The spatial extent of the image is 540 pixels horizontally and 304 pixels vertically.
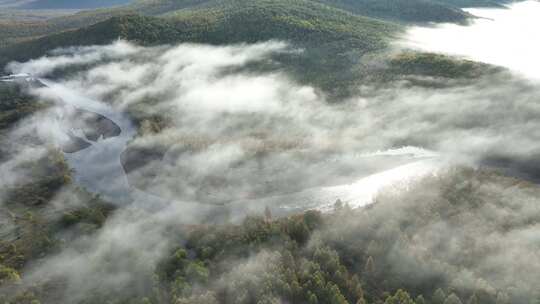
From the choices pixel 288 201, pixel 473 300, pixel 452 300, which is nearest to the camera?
pixel 452 300

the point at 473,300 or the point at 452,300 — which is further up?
the point at 452,300

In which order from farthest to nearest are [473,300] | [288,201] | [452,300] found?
[288,201] → [473,300] → [452,300]

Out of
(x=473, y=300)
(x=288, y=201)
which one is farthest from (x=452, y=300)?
(x=288, y=201)

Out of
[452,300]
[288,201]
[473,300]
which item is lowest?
[288,201]

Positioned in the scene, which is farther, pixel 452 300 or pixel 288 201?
pixel 288 201

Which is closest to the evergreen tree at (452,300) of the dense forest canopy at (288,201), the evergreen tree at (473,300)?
the evergreen tree at (473,300)

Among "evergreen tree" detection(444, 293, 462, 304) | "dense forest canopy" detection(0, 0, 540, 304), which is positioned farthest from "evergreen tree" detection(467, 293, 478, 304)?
"evergreen tree" detection(444, 293, 462, 304)

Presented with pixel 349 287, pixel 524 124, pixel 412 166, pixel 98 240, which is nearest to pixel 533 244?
pixel 349 287

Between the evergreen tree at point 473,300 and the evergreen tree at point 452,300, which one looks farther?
the evergreen tree at point 473,300

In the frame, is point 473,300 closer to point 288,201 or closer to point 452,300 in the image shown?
point 452,300

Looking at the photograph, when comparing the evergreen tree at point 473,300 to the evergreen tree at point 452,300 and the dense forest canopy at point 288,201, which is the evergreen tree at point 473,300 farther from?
the evergreen tree at point 452,300

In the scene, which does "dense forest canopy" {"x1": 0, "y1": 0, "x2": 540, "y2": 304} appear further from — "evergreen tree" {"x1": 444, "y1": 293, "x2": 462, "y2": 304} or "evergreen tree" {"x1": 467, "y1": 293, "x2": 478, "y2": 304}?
"evergreen tree" {"x1": 444, "y1": 293, "x2": 462, "y2": 304}
